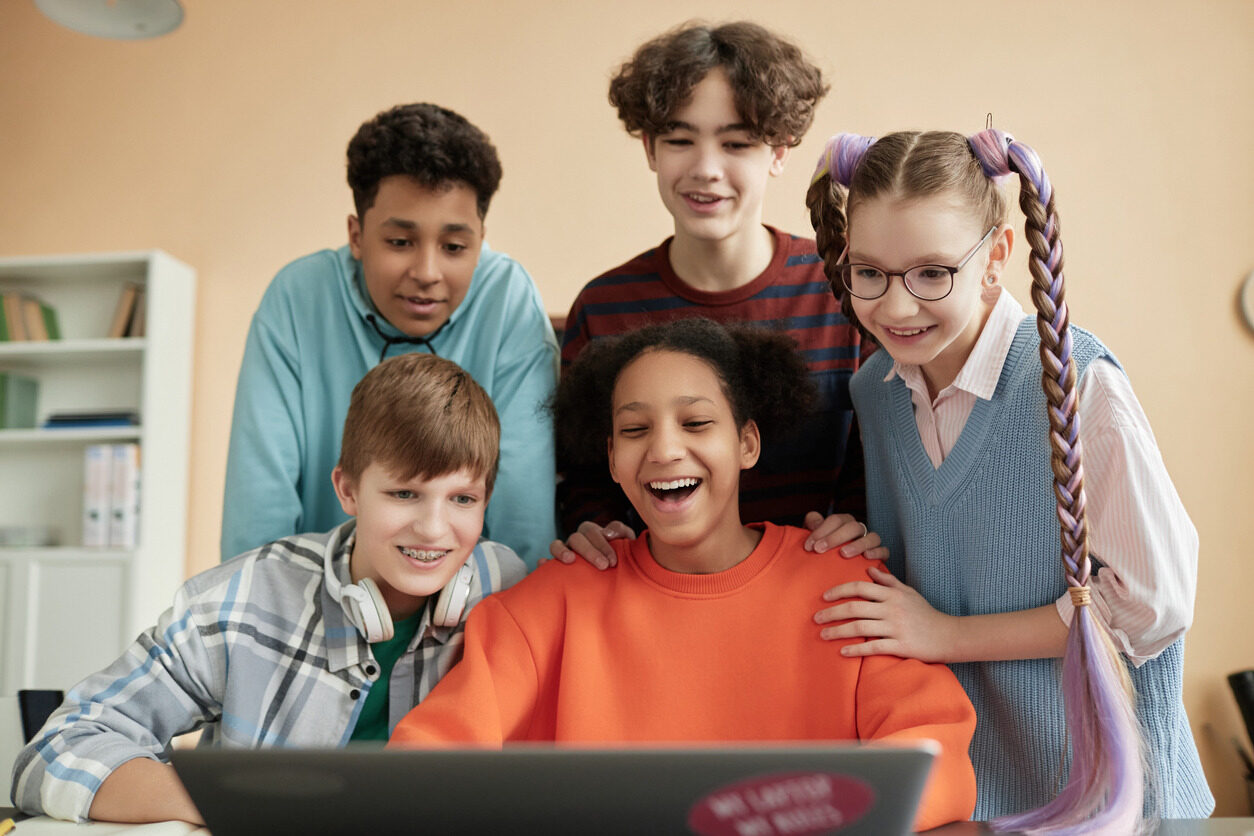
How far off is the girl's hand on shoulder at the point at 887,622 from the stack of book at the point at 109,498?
9.58 ft

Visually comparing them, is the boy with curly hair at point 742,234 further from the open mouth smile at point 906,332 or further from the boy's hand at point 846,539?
the open mouth smile at point 906,332

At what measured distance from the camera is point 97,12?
258 cm

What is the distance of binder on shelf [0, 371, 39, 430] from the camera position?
3.52 m

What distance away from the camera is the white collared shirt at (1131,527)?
110 cm

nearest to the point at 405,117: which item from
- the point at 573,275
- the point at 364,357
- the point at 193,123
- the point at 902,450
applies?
the point at 364,357

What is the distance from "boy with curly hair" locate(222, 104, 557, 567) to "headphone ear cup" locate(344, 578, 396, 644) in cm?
34

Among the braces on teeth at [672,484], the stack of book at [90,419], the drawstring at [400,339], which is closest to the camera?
the braces on teeth at [672,484]

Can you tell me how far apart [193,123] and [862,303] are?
348 cm

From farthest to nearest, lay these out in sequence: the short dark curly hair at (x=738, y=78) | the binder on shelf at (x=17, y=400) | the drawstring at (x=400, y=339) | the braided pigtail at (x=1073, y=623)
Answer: the binder on shelf at (x=17, y=400) < the drawstring at (x=400, y=339) < the short dark curly hair at (x=738, y=78) < the braided pigtail at (x=1073, y=623)

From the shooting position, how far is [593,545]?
1381 millimetres

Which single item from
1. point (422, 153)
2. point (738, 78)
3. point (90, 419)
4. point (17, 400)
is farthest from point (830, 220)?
point (17, 400)

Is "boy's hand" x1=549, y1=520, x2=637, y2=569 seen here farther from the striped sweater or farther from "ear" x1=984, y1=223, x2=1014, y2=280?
"ear" x1=984, y1=223, x2=1014, y2=280

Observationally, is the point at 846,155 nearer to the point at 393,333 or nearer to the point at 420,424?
the point at 420,424

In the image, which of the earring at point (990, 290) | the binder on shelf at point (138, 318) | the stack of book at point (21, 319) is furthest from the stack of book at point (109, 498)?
the earring at point (990, 290)
